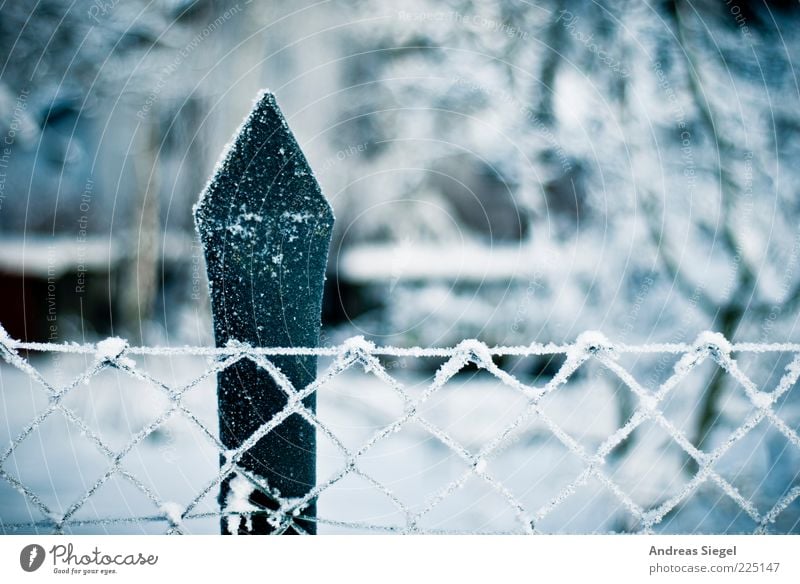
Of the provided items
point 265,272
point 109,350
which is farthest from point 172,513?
point 265,272

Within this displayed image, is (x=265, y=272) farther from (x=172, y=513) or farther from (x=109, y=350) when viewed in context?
(x=172, y=513)

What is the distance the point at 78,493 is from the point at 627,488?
235cm

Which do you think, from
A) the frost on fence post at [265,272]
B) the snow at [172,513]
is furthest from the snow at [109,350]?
the snow at [172,513]

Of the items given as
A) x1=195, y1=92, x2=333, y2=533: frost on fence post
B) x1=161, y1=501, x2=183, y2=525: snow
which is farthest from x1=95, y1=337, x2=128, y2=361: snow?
x1=161, y1=501, x2=183, y2=525: snow

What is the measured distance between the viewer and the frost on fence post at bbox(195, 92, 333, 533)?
681 mm

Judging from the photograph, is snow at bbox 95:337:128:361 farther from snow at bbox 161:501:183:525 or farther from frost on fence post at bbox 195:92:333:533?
snow at bbox 161:501:183:525

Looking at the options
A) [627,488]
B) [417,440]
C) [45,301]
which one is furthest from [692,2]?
[45,301]

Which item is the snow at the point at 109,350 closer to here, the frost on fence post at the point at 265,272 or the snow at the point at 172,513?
the frost on fence post at the point at 265,272

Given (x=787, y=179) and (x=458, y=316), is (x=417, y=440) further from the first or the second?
(x=787, y=179)

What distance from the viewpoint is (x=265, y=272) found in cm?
70

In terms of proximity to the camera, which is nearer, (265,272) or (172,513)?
(265,272)

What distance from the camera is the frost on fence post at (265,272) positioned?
2.23ft

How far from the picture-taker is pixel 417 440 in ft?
8.02

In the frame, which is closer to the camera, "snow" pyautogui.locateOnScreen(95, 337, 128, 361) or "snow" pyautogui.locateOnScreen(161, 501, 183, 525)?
"snow" pyautogui.locateOnScreen(95, 337, 128, 361)
